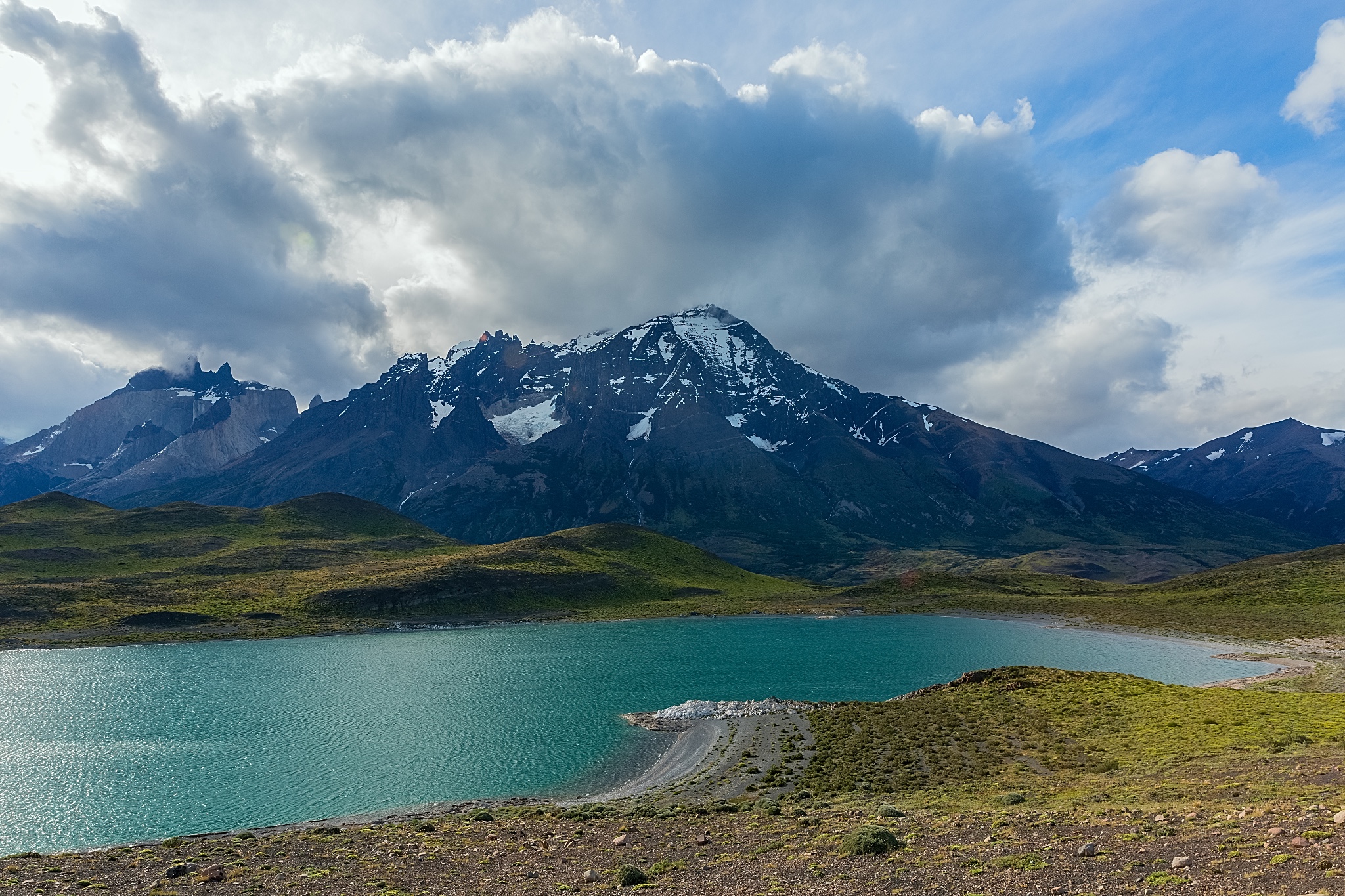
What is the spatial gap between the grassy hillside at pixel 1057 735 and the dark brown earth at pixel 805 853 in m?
5.58

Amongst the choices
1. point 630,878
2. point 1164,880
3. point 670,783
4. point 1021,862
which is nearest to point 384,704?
point 670,783

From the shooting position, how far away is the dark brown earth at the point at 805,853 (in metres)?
21.1

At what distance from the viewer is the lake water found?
53125mm

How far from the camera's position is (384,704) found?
8712cm

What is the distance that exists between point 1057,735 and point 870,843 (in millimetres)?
35229

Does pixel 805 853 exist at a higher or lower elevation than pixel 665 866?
higher

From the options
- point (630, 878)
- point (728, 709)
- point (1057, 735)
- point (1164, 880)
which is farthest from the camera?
point (728, 709)

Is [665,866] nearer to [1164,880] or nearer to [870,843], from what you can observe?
[870,843]

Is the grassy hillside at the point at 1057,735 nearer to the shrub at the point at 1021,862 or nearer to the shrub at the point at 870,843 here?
the shrub at the point at 1021,862

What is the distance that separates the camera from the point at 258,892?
1103 inches

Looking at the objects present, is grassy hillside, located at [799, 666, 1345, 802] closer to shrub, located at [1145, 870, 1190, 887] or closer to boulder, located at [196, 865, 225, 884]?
shrub, located at [1145, 870, 1190, 887]

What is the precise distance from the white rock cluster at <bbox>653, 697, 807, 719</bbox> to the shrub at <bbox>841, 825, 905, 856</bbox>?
4899 cm

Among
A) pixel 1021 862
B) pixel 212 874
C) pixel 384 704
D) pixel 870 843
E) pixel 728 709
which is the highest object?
pixel 1021 862

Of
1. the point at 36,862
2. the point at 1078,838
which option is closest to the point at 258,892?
the point at 36,862
